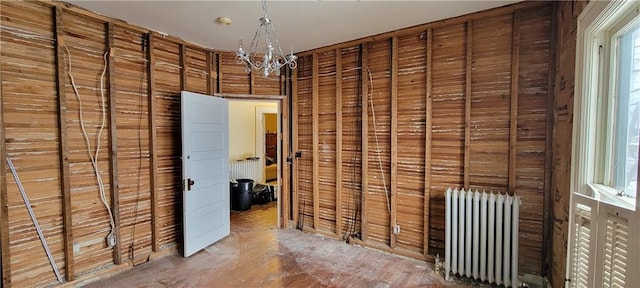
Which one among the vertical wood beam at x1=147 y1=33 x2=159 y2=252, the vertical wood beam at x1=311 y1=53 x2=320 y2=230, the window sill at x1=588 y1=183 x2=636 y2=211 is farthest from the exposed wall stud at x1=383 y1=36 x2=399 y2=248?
the vertical wood beam at x1=147 y1=33 x2=159 y2=252

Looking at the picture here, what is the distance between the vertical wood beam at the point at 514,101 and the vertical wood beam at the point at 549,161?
0.73ft

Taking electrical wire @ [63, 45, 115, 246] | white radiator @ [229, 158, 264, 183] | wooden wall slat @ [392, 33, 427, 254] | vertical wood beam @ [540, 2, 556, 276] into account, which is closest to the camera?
vertical wood beam @ [540, 2, 556, 276]

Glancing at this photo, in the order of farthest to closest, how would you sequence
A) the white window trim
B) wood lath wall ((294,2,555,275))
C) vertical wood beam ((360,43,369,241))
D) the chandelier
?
vertical wood beam ((360,43,369,241))
wood lath wall ((294,2,555,275))
the chandelier
the white window trim

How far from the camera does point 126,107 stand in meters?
2.96

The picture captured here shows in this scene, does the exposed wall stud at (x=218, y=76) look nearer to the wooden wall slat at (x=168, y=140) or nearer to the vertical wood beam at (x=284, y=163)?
the wooden wall slat at (x=168, y=140)

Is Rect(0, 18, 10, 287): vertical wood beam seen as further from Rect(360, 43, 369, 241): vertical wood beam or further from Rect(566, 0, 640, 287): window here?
Rect(566, 0, 640, 287): window

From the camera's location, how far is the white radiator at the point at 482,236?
2.43m

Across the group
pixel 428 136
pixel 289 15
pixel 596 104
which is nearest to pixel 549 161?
pixel 596 104

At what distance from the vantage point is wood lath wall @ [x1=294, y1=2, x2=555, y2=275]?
8.23ft

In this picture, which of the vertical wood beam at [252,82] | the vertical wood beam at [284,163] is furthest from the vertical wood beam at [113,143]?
the vertical wood beam at [284,163]

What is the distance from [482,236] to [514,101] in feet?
4.10

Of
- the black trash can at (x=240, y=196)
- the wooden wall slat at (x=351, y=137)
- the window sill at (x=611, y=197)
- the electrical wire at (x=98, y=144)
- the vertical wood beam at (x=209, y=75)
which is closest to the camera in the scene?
the window sill at (x=611, y=197)

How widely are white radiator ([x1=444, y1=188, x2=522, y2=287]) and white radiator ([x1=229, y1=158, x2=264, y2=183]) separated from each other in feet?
13.2

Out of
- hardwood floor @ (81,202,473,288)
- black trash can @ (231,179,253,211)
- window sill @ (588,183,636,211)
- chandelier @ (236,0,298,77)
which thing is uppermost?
chandelier @ (236,0,298,77)
